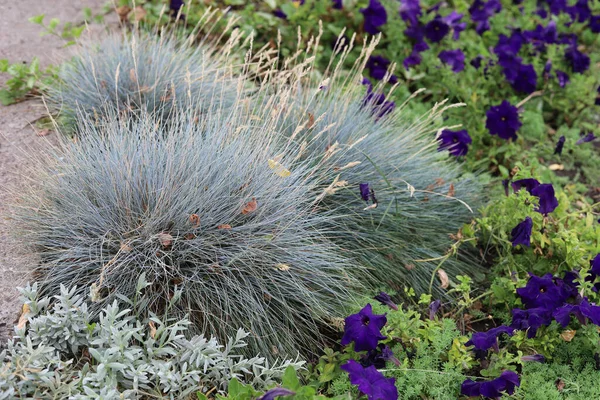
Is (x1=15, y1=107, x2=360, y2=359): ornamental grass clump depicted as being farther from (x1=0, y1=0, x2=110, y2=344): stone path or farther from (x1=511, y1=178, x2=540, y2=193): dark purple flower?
(x1=511, y1=178, x2=540, y2=193): dark purple flower

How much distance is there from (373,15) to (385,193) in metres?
1.82

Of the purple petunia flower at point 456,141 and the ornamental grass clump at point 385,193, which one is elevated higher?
the purple petunia flower at point 456,141

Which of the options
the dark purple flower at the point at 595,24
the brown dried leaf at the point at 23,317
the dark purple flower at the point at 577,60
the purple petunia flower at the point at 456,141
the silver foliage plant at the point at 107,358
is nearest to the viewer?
the silver foliage plant at the point at 107,358

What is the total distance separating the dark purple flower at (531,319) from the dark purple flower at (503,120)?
1573mm

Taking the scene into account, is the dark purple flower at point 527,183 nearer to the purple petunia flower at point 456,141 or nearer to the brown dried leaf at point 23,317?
the purple petunia flower at point 456,141

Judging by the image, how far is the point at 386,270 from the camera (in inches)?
124

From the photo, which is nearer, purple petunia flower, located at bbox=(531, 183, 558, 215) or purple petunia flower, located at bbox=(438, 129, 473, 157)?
purple petunia flower, located at bbox=(531, 183, 558, 215)

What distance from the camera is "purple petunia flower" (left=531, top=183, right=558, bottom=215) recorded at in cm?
296

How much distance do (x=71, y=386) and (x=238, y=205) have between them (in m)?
0.97

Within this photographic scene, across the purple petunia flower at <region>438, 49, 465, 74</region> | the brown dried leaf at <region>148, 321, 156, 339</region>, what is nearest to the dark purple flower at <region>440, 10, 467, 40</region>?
the purple petunia flower at <region>438, 49, 465, 74</region>

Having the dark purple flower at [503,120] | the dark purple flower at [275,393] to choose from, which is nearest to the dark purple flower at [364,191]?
the dark purple flower at [275,393]

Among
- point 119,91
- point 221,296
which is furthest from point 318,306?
point 119,91

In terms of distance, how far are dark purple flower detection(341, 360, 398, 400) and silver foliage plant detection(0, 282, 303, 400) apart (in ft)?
0.74

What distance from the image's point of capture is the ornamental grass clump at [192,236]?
8.56 feet
